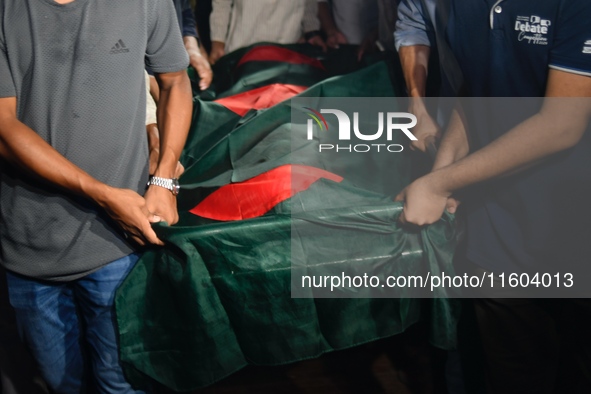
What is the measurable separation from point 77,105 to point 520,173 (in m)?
0.97

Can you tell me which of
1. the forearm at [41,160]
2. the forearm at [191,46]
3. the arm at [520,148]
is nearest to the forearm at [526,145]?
the arm at [520,148]

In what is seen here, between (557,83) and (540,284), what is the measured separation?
46 cm

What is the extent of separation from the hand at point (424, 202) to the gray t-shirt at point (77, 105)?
63 cm

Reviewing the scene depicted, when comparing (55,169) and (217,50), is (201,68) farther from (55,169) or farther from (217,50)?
(55,169)

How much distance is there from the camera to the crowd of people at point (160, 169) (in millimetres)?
1328

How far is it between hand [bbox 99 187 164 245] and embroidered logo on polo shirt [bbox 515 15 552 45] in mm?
894

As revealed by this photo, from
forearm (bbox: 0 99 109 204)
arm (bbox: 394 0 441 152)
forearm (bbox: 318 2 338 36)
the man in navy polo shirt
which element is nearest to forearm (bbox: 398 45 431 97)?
arm (bbox: 394 0 441 152)

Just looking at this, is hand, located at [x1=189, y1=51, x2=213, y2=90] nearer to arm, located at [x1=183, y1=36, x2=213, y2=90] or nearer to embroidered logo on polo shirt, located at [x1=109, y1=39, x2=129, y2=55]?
arm, located at [x1=183, y1=36, x2=213, y2=90]

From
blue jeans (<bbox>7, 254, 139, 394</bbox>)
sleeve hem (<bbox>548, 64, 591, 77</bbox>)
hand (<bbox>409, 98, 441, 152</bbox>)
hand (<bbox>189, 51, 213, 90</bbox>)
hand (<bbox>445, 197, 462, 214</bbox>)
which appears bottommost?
blue jeans (<bbox>7, 254, 139, 394</bbox>)

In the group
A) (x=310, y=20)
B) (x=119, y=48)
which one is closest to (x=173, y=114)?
(x=119, y=48)

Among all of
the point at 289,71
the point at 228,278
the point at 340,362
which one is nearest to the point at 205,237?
the point at 228,278

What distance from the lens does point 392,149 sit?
1956 mm

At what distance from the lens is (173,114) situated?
62.4 inches

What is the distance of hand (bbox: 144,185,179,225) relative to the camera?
149 cm
